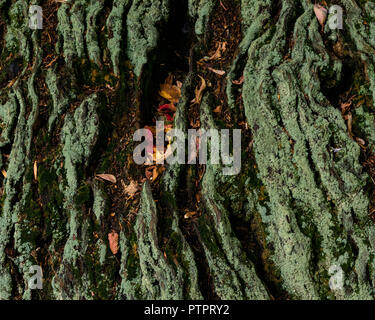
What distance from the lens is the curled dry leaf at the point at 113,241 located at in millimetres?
1879

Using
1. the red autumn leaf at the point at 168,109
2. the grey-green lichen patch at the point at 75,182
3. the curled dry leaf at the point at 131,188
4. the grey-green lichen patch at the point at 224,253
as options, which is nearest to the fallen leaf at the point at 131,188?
the curled dry leaf at the point at 131,188

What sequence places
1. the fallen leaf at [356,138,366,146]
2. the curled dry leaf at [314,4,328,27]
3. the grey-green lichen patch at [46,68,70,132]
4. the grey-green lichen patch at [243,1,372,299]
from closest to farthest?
the grey-green lichen patch at [243,1,372,299], the fallen leaf at [356,138,366,146], the curled dry leaf at [314,4,328,27], the grey-green lichen patch at [46,68,70,132]

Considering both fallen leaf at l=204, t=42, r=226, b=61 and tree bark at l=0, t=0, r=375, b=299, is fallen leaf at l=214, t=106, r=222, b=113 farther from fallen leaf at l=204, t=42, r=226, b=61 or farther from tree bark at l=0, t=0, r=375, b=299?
fallen leaf at l=204, t=42, r=226, b=61

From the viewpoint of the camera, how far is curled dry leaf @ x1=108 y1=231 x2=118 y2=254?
1.88m

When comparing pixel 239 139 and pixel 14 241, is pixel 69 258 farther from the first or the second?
pixel 239 139

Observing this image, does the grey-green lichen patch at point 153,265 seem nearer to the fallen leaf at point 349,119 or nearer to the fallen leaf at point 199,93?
the fallen leaf at point 199,93

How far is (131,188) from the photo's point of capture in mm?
1982

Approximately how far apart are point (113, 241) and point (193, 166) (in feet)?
1.80

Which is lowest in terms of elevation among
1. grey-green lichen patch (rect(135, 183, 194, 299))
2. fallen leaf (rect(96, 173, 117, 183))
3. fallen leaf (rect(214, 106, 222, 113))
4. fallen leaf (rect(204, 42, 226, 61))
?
grey-green lichen patch (rect(135, 183, 194, 299))

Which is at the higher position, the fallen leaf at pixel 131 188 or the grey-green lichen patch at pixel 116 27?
the grey-green lichen patch at pixel 116 27

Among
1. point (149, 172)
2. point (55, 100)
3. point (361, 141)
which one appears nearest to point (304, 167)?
point (361, 141)

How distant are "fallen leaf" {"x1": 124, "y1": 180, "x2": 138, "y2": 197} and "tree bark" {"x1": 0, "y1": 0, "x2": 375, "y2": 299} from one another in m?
0.01

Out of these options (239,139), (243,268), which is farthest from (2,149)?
(243,268)

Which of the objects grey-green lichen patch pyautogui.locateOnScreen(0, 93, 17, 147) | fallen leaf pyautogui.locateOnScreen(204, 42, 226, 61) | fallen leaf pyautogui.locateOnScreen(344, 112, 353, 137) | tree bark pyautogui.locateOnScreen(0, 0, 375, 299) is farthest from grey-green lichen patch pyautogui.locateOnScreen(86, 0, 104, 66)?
fallen leaf pyautogui.locateOnScreen(344, 112, 353, 137)
